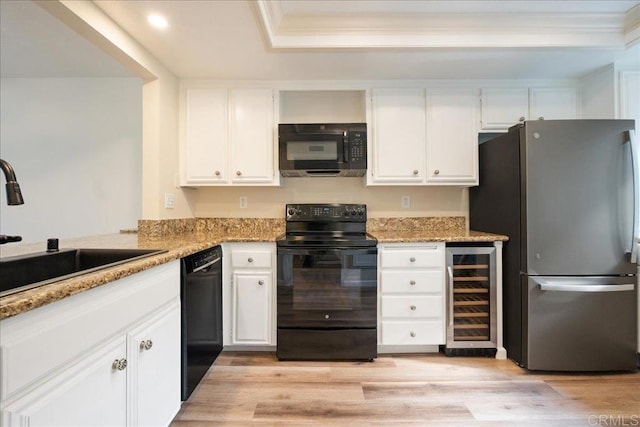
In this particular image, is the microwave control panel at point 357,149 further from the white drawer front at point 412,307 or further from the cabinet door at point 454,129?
the white drawer front at point 412,307

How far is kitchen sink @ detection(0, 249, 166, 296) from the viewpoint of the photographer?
3.66ft

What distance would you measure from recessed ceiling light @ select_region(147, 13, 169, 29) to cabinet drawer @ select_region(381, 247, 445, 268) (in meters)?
2.05

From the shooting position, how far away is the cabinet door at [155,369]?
3.66 ft

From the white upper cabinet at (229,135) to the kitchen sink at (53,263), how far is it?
46.5 inches

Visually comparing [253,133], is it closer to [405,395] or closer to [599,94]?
[405,395]

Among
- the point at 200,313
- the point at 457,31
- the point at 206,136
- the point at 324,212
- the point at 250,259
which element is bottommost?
the point at 200,313

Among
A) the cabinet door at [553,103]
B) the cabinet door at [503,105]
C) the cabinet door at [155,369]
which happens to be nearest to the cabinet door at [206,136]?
the cabinet door at [155,369]

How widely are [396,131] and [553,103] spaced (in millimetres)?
1394

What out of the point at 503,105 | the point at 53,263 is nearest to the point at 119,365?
the point at 53,263

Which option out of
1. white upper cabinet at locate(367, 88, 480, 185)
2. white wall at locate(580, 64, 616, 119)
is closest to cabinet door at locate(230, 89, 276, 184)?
white upper cabinet at locate(367, 88, 480, 185)

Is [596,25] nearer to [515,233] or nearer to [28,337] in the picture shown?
[515,233]

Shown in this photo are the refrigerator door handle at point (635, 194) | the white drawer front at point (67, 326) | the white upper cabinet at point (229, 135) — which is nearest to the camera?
the white drawer front at point (67, 326)

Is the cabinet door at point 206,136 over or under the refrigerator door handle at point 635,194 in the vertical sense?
over

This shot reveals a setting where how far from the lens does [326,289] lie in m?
2.09
